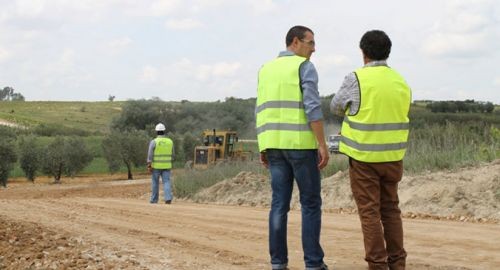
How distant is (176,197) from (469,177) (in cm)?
1095

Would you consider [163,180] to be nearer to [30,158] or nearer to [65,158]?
[30,158]

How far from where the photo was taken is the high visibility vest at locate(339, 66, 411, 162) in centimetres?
617

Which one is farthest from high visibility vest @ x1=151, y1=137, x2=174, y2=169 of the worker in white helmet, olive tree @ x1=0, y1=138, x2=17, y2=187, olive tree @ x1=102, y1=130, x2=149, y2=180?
olive tree @ x1=102, y1=130, x2=149, y2=180

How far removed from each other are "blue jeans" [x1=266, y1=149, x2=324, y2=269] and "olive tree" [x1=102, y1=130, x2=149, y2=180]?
1539 inches

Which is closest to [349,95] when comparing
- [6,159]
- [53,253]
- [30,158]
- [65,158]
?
[53,253]

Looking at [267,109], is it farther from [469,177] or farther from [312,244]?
[469,177]

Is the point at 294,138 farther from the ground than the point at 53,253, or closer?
farther from the ground

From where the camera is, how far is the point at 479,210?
12547 mm

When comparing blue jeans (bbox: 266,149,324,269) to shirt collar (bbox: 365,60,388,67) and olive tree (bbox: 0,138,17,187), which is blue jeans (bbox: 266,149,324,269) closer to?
shirt collar (bbox: 365,60,388,67)

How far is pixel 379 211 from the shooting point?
625 centimetres

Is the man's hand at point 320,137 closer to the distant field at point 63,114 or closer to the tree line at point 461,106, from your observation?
the tree line at point 461,106

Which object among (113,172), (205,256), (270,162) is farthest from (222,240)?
(113,172)

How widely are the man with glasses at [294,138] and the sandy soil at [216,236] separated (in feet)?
1.98

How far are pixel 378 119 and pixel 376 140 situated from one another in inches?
7.2
